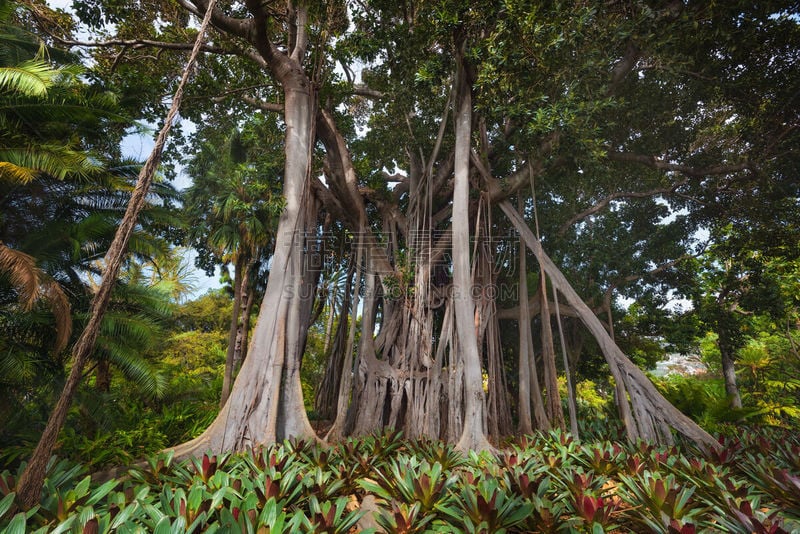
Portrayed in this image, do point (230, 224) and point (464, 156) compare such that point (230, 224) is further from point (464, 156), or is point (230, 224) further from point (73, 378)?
point (73, 378)

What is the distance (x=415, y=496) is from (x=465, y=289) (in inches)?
98.7

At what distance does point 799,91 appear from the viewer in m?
4.47

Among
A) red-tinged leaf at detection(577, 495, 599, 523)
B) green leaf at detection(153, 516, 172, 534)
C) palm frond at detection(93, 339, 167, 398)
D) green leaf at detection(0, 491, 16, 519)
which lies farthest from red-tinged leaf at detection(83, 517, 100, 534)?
palm frond at detection(93, 339, 167, 398)

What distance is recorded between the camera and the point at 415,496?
2309 mm

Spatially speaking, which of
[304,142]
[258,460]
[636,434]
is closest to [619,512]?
[636,434]

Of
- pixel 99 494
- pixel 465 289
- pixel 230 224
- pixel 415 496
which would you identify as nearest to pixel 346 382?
pixel 465 289

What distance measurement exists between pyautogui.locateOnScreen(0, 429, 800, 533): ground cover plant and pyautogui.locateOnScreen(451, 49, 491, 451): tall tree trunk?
0.48m

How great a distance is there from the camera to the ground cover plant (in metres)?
1.80

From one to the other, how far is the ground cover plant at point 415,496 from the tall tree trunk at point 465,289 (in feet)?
1.57

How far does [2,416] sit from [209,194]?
6029 millimetres

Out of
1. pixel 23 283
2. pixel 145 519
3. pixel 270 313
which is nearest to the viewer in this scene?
pixel 145 519

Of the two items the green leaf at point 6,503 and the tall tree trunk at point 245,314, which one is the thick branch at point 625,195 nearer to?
the tall tree trunk at point 245,314

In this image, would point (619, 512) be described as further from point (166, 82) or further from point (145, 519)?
point (166, 82)

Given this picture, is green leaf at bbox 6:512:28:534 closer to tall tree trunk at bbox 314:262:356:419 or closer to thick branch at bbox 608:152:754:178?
tall tree trunk at bbox 314:262:356:419
